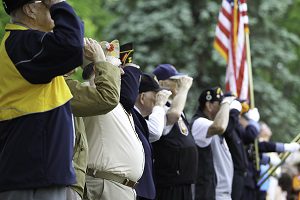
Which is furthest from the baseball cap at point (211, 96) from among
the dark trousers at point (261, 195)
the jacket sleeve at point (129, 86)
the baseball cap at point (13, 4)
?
the baseball cap at point (13, 4)

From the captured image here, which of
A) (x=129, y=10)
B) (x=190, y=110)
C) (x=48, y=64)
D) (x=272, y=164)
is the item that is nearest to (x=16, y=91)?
(x=48, y=64)

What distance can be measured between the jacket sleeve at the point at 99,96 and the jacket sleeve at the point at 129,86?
1091 mm

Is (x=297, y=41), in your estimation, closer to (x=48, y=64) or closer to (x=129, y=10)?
(x=129, y=10)

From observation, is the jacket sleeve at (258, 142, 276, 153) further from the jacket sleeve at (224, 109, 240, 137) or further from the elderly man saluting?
the elderly man saluting

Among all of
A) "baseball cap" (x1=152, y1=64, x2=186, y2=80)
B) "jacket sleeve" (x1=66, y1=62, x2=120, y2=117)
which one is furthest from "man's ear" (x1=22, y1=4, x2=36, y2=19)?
"baseball cap" (x1=152, y1=64, x2=186, y2=80)

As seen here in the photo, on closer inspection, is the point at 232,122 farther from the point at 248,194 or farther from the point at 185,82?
the point at 185,82

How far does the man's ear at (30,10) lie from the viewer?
502 cm

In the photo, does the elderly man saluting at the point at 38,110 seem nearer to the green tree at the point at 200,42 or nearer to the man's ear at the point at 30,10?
the man's ear at the point at 30,10

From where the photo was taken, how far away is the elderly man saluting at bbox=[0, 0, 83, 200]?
473 centimetres

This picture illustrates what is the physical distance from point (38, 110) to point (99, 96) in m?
0.85

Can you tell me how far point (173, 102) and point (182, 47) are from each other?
1155 centimetres

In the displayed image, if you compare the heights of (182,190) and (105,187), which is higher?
(105,187)

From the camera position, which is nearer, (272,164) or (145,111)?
(145,111)

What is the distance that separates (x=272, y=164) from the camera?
1475cm
